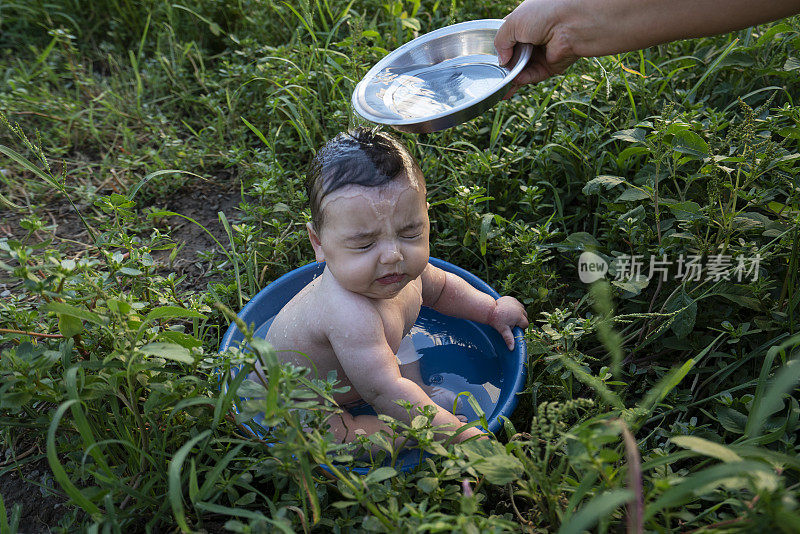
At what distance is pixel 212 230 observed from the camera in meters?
2.95

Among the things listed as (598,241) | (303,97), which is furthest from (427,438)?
(303,97)

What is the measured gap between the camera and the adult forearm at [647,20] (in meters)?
1.79

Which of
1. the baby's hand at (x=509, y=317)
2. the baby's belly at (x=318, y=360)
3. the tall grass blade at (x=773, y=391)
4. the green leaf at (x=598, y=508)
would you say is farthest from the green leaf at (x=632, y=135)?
the green leaf at (x=598, y=508)

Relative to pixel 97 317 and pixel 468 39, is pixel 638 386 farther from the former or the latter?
pixel 97 317

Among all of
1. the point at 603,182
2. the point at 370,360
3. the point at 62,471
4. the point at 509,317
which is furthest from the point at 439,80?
the point at 62,471

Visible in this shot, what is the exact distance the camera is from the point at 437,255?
2.72m

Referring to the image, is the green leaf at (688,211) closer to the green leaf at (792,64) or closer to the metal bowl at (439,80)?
the metal bowl at (439,80)

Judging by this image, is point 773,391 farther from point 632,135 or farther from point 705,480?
point 632,135

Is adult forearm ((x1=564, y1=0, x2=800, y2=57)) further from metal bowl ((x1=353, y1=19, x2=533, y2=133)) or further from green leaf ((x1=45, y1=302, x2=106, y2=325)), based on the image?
green leaf ((x1=45, y1=302, x2=106, y2=325))

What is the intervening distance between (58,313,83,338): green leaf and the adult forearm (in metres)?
1.72

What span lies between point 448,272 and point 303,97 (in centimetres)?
121

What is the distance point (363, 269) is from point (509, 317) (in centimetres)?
63

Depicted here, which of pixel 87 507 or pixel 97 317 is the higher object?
pixel 97 317

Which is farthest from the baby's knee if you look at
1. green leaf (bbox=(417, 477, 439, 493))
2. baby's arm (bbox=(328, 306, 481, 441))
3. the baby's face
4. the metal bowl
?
the metal bowl
